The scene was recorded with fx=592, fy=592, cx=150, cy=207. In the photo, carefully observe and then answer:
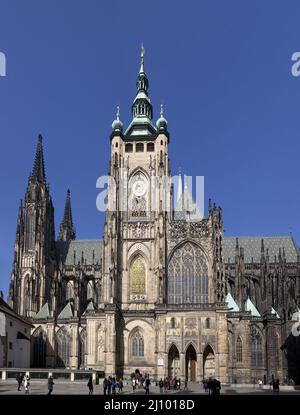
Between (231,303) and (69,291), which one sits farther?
(69,291)

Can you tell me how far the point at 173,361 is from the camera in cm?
7169

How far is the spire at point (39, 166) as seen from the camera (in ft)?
315

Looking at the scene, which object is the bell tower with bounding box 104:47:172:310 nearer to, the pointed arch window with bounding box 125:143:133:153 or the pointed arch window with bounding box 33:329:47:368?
the pointed arch window with bounding box 125:143:133:153

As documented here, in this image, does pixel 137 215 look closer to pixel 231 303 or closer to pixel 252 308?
pixel 231 303

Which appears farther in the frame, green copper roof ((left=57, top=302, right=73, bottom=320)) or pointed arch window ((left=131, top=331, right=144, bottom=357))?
green copper roof ((left=57, top=302, right=73, bottom=320))

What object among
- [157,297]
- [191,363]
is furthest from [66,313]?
[191,363]

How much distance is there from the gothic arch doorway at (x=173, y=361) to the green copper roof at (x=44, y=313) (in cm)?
2009

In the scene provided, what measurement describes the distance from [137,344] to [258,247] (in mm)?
30868

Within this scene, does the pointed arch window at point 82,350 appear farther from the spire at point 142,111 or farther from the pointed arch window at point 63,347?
the spire at point 142,111

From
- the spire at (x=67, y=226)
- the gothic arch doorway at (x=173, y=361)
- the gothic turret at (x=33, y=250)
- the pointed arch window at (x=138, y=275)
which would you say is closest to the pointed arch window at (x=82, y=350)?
the gothic turret at (x=33, y=250)

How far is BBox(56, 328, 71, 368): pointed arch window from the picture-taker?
79.8m

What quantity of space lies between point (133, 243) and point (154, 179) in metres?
9.28

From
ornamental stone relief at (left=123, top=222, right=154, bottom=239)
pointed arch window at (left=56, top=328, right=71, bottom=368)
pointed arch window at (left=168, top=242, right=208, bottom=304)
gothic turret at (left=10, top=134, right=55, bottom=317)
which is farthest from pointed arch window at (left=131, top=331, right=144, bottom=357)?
gothic turret at (left=10, top=134, right=55, bottom=317)

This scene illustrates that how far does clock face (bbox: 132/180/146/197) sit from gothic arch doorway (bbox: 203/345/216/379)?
72.6ft
